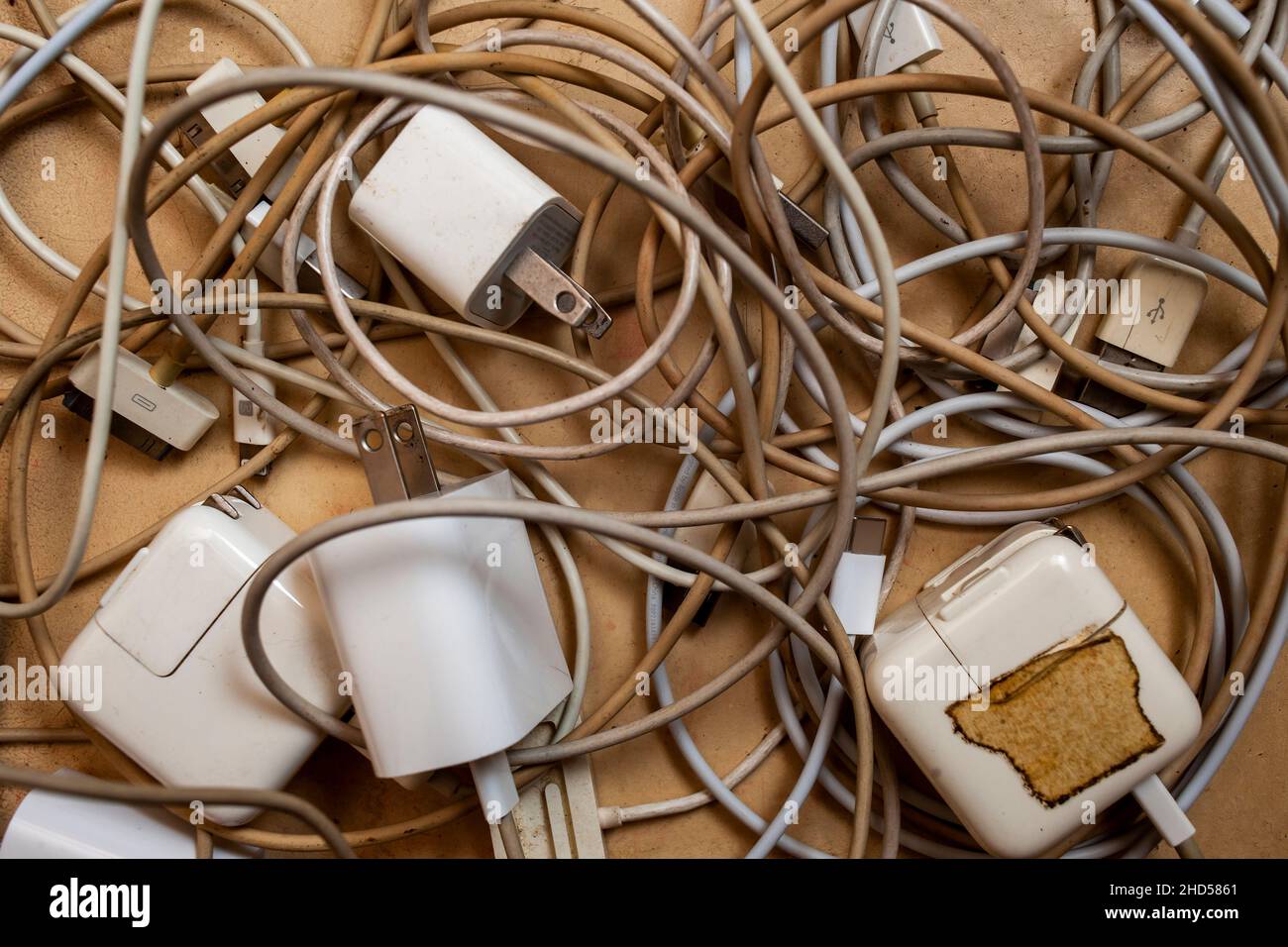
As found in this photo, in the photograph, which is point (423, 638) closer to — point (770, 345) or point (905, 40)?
point (770, 345)

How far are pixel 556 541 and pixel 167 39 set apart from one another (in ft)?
1.73

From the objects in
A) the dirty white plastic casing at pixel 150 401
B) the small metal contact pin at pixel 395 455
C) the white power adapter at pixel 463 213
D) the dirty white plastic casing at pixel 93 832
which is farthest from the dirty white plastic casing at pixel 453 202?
the dirty white plastic casing at pixel 93 832

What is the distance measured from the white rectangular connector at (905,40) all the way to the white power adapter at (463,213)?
0.27 m

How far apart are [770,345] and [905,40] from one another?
0.25 m

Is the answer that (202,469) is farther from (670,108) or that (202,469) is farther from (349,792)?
(670,108)

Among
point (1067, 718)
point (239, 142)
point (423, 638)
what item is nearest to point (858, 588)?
A: point (1067, 718)

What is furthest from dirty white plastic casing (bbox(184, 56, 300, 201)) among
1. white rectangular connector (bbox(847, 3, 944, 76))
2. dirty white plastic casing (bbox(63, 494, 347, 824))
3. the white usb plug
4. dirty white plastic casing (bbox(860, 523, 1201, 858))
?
dirty white plastic casing (bbox(860, 523, 1201, 858))

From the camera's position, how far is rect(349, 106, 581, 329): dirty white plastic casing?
63cm

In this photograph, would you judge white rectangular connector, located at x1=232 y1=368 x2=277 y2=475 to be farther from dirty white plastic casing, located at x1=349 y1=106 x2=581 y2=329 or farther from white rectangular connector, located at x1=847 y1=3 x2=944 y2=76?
white rectangular connector, located at x1=847 y1=3 x2=944 y2=76

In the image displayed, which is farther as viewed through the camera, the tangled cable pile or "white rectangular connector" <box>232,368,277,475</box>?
"white rectangular connector" <box>232,368,277,475</box>

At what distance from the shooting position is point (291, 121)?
2.28 ft

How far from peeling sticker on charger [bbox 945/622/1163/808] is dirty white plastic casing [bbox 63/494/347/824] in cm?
47

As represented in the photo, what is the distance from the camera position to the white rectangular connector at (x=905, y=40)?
66 cm
